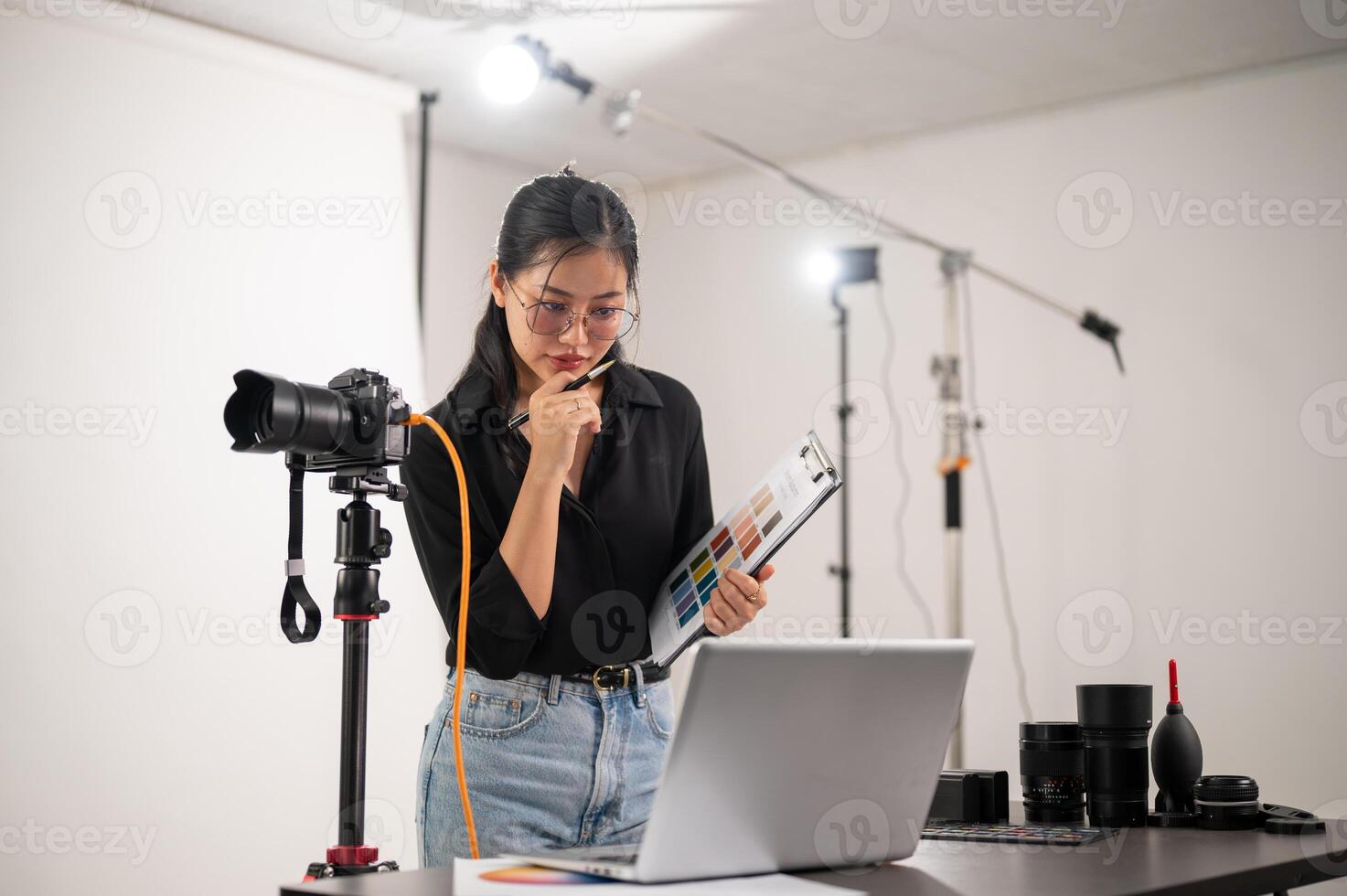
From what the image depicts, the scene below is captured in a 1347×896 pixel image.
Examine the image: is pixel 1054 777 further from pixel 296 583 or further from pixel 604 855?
pixel 296 583

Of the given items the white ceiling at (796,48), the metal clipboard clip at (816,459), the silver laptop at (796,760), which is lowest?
the silver laptop at (796,760)

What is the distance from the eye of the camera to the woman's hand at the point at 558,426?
124cm

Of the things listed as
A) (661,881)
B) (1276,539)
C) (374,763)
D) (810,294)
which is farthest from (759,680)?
(810,294)

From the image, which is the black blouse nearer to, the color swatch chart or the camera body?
the color swatch chart

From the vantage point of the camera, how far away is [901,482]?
395 centimetres

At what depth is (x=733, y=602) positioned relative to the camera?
1.24 metres

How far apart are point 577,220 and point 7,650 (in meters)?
1.94

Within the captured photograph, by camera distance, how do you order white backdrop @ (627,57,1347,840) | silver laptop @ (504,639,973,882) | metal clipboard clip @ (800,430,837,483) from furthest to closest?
white backdrop @ (627,57,1347,840)
metal clipboard clip @ (800,430,837,483)
silver laptop @ (504,639,973,882)

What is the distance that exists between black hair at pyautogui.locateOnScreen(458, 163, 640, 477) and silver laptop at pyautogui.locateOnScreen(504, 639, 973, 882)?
23.8 inches

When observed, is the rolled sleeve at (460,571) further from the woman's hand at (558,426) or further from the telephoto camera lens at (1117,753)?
the telephoto camera lens at (1117,753)

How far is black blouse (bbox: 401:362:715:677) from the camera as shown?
1.26m

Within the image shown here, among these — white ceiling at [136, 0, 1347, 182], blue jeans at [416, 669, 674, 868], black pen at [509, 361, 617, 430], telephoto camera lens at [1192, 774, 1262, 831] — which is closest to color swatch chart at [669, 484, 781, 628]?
blue jeans at [416, 669, 674, 868]

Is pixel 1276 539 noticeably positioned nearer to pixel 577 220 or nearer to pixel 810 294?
pixel 810 294

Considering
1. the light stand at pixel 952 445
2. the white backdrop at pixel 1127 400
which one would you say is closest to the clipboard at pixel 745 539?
the light stand at pixel 952 445
